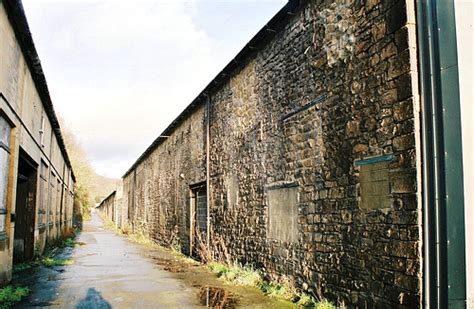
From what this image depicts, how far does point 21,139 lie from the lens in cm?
846

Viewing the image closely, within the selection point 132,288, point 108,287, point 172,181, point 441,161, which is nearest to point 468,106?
point 441,161

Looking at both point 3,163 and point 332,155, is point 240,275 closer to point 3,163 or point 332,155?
point 332,155

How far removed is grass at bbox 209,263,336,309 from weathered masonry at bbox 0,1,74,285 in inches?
166

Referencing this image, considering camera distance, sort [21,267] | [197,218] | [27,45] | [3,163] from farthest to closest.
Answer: [197,218] → [21,267] → [27,45] → [3,163]

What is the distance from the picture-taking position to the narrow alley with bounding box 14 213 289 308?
6391 mm

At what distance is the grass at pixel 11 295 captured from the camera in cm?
603

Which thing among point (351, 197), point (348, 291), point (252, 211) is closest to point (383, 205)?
point (351, 197)

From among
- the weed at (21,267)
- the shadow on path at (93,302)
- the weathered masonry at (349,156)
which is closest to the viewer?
the weathered masonry at (349,156)

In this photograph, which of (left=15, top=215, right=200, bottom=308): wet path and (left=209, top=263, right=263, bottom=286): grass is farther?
(left=209, top=263, right=263, bottom=286): grass

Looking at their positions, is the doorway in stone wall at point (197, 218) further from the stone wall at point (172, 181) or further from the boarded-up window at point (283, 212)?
the boarded-up window at point (283, 212)

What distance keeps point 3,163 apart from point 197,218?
21.6ft

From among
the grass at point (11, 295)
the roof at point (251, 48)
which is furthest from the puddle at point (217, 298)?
the roof at point (251, 48)

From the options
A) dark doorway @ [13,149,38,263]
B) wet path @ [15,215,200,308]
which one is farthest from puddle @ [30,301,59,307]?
dark doorway @ [13,149,38,263]

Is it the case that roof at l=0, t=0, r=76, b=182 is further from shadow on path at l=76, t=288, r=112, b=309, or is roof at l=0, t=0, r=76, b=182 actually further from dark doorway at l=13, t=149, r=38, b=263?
shadow on path at l=76, t=288, r=112, b=309
